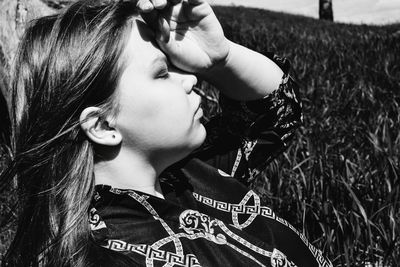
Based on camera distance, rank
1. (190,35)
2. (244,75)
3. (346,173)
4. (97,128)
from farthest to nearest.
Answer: (346,173)
(244,75)
(190,35)
(97,128)

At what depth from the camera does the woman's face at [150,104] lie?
1.31 m

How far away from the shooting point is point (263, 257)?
1302 millimetres

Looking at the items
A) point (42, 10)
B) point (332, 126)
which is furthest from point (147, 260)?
point (332, 126)

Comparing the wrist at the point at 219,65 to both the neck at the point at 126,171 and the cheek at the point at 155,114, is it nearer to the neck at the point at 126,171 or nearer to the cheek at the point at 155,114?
the cheek at the point at 155,114

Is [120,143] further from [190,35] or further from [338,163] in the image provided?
[338,163]

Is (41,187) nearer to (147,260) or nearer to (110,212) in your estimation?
(110,212)

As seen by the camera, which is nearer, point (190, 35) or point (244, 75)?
point (190, 35)

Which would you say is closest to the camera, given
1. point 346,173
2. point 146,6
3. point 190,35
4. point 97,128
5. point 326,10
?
point 146,6

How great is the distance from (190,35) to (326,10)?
17.8 meters

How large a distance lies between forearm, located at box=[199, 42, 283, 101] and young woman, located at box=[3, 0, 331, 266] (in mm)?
104

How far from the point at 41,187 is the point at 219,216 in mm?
486

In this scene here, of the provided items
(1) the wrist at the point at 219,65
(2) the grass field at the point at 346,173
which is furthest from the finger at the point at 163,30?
(2) the grass field at the point at 346,173

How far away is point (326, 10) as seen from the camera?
60.1 ft

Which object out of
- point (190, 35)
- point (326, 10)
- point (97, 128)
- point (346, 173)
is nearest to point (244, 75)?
point (190, 35)
